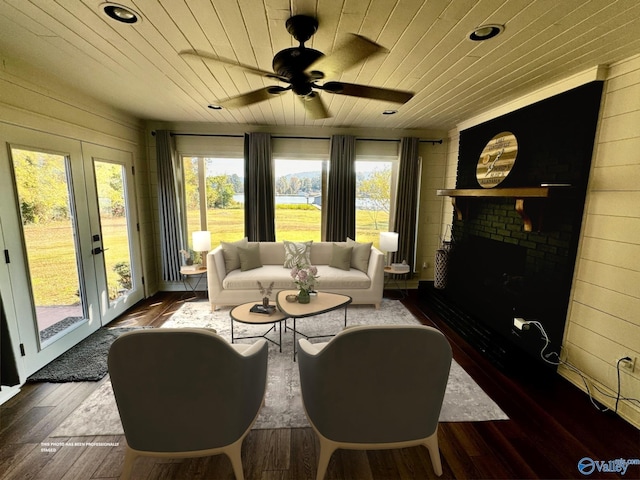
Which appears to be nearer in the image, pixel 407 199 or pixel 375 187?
pixel 407 199

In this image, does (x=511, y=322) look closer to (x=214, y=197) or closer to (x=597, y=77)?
(x=597, y=77)

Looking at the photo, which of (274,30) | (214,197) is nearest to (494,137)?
(274,30)

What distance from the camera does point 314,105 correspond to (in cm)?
208

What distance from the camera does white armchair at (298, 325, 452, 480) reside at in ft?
4.16

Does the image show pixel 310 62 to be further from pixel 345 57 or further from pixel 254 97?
pixel 254 97

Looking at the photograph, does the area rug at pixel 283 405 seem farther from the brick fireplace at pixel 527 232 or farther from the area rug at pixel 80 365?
the brick fireplace at pixel 527 232

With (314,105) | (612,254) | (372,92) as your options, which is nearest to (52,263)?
(314,105)

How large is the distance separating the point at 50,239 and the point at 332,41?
2.95m

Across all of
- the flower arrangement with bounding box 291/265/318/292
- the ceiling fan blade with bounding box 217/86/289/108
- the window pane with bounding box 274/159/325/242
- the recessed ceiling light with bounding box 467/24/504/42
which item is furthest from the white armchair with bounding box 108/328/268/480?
the window pane with bounding box 274/159/325/242

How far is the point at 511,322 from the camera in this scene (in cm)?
287


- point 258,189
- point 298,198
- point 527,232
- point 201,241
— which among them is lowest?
point 201,241

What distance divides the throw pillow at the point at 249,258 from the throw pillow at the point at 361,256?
4.48 feet

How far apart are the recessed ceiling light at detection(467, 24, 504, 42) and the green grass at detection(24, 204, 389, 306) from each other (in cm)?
304

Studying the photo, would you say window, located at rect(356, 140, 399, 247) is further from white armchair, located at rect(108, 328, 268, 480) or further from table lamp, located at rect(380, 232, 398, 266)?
white armchair, located at rect(108, 328, 268, 480)
